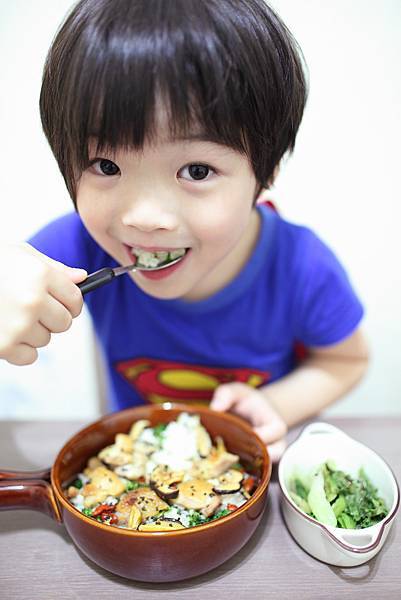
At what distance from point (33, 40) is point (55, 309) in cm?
86

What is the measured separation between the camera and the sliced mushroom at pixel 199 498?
0.67 meters

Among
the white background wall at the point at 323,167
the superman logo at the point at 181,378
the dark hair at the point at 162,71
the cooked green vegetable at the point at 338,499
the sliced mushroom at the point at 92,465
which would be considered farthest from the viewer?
the white background wall at the point at 323,167

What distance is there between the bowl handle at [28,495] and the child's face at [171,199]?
0.30 meters

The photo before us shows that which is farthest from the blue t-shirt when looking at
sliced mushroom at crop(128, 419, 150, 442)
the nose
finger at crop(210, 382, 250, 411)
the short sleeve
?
the nose

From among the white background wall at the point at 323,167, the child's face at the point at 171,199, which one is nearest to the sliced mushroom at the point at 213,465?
the child's face at the point at 171,199

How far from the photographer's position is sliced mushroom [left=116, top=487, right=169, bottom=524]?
0.66m

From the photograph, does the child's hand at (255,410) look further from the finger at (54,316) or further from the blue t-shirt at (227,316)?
the finger at (54,316)

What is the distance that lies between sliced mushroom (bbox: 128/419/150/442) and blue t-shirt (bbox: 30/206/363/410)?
0.21 metres

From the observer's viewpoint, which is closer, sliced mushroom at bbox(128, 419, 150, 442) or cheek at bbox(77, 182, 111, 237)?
cheek at bbox(77, 182, 111, 237)

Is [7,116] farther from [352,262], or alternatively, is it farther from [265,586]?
[265,586]

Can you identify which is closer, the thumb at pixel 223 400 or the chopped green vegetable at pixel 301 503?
the chopped green vegetable at pixel 301 503

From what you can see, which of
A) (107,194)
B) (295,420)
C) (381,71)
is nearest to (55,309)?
(107,194)

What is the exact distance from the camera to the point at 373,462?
719 millimetres

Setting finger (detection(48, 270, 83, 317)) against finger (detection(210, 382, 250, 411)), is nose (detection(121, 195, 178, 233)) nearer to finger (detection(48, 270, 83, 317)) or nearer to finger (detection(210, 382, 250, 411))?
finger (detection(48, 270, 83, 317))
